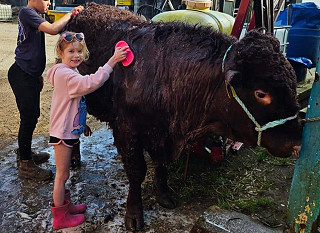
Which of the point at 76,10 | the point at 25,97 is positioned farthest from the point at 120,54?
the point at 25,97

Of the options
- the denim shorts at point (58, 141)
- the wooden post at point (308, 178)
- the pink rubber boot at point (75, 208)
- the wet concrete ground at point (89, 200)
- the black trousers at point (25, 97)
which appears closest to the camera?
A: the wooden post at point (308, 178)

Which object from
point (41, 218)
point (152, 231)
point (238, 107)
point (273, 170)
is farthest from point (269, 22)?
point (41, 218)

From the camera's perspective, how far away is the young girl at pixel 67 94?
8.65ft

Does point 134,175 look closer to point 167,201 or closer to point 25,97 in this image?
point 167,201

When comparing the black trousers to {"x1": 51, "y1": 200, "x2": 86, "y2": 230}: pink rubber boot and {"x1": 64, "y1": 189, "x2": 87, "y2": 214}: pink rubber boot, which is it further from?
{"x1": 51, "y1": 200, "x2": 86, "y2": 230}: pink rubber boot

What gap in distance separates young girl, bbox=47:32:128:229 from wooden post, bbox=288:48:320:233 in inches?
58.0

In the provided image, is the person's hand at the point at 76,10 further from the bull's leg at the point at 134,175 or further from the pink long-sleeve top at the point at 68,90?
the bull's leg at the point at 134,175

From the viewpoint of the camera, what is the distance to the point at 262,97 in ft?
7.27

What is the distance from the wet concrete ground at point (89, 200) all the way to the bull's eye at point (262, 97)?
1.39 metres

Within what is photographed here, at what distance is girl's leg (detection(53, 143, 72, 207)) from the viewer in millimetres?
2770

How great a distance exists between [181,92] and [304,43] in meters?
4.63

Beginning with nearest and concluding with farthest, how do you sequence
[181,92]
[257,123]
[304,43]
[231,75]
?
[231,75] < [257,123] < [181,92] < [304,43]

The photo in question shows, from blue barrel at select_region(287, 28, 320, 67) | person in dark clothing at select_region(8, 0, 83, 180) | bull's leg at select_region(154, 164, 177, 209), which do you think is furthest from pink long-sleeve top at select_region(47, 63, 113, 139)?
blue barrel at select_region(287, 28, 320, 67)

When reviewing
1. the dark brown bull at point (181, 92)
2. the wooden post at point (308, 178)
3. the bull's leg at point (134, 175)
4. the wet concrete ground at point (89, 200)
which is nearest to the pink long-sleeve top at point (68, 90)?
the dark brown bull at point (181, 92)
